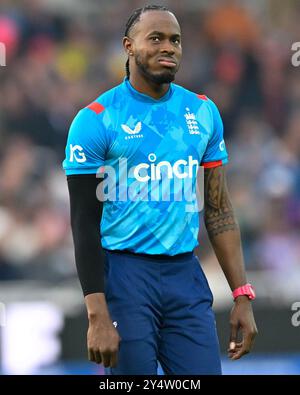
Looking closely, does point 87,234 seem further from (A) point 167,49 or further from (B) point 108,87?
(B) point 108,87

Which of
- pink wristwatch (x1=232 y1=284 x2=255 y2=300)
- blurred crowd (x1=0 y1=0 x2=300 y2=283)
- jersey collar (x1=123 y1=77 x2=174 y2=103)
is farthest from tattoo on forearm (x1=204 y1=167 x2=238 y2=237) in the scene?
blurred crowd (x1=0 y1=0 x2=300 y2=283)

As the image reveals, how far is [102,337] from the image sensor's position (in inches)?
180

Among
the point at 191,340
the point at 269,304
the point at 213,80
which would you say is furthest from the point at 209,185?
the point at 213,80

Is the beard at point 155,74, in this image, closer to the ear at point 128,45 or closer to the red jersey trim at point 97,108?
the ear at point 128,45

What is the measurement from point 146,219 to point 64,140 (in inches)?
246

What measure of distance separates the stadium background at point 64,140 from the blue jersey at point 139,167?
3962mm

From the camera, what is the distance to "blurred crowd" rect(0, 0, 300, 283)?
32.9ft

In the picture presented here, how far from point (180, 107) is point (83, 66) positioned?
717 cm

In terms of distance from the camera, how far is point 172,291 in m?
4.84

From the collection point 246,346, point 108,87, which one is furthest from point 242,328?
point 108,87

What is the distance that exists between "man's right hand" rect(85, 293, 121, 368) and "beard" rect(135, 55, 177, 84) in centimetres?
107

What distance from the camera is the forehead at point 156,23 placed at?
4.85 meters

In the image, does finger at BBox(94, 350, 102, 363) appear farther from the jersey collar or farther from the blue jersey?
the jersey collar

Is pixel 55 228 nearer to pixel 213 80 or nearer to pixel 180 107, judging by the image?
pixel 213 80
